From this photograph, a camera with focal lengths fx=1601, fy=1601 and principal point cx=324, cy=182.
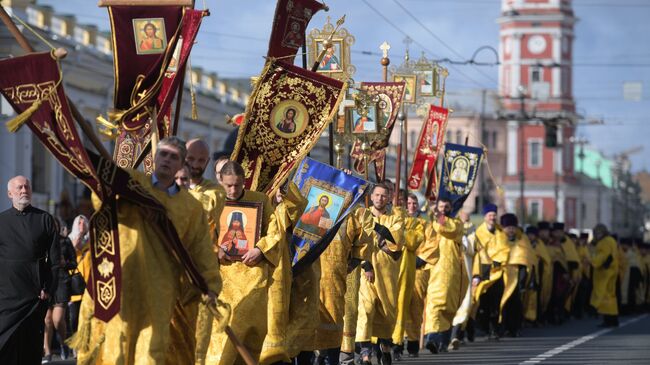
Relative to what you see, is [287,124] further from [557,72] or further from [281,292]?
[557,72]

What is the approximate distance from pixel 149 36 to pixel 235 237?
4.78 feet

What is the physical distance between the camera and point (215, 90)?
50406 mm

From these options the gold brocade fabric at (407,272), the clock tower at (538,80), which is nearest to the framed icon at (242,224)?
the gold brocade fabric at (407,272)

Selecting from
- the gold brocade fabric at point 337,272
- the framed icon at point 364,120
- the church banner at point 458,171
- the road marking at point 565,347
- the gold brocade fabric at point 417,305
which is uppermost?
the framed icon at point 364,120

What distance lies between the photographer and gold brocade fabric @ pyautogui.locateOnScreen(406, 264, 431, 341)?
661 inches

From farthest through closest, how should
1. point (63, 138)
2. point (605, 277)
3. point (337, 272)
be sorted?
point (605, 277), point (337, 272), point (63, 138)

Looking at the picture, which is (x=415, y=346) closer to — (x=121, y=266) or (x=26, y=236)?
(x=26, y=236)

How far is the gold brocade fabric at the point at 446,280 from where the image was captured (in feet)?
56.4

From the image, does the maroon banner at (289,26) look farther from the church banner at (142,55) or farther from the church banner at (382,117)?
the church banner at (382,117)

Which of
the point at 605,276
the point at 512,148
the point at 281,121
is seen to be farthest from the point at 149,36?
the point at 512,148

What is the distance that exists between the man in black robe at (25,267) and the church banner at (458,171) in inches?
346

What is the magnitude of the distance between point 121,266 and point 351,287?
5975 mm

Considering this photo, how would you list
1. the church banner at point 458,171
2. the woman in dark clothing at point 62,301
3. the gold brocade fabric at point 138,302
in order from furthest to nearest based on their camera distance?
1. the church banner at point 458,171
2. the woman in dark clothing at point 62,301
3. the gold brocade fabric at point 138,302

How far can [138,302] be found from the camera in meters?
8.43
